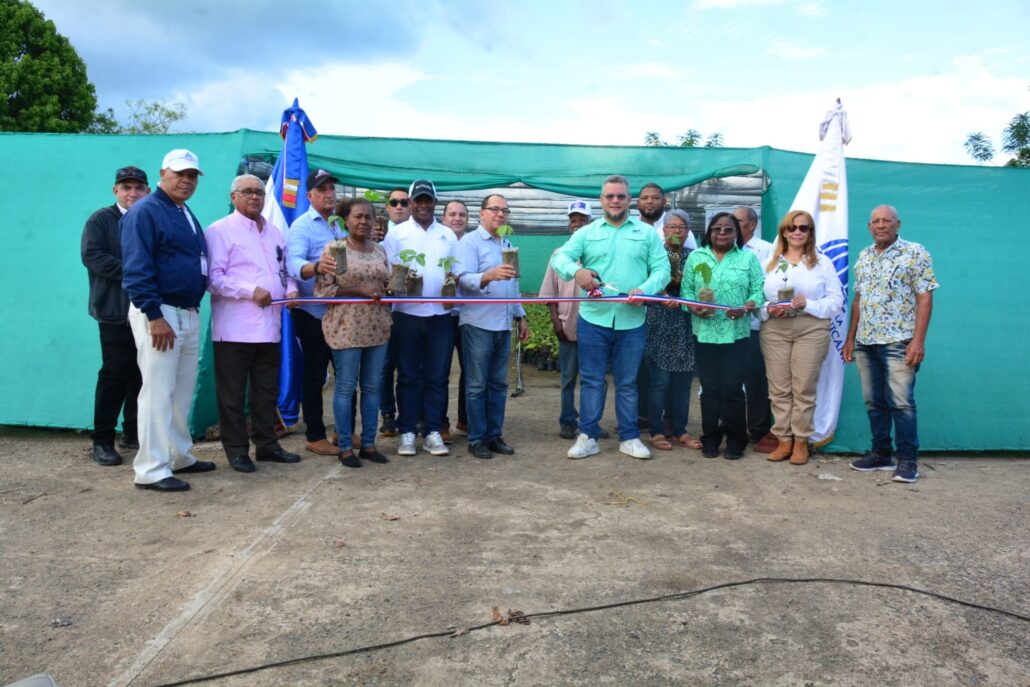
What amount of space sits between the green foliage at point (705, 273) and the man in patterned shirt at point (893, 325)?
99 centimetres

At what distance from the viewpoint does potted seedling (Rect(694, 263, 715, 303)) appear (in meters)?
5.48

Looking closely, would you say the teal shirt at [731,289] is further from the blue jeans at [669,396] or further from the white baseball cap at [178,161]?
the white baseball cap at [178,161]

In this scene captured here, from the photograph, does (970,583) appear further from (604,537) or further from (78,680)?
(78,680)

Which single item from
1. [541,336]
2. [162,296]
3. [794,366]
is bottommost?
[541,336]

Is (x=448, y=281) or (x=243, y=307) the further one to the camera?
(x=448, y=281)

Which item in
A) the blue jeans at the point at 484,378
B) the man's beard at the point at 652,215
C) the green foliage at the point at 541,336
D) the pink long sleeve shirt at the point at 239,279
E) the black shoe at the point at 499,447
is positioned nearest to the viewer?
the pink long sleeve shirt at the point at 239,279

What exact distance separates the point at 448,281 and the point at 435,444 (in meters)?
1.18

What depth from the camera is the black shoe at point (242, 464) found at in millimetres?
4992

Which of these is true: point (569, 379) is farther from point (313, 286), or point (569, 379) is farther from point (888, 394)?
point (888, 394)

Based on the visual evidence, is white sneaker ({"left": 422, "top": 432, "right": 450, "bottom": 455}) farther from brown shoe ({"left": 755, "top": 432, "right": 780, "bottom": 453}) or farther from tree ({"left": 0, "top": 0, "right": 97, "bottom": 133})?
tree ({"left": 0, "top": 0, "right": 97, "bottom": 133})

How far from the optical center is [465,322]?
216 inches

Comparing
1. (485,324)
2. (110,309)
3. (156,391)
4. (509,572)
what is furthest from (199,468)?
(509,572)

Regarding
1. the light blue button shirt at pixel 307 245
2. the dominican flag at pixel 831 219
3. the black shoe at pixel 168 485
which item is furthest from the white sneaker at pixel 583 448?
the black shoe at pixel 168 485

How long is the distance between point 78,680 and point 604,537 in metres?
2.33
